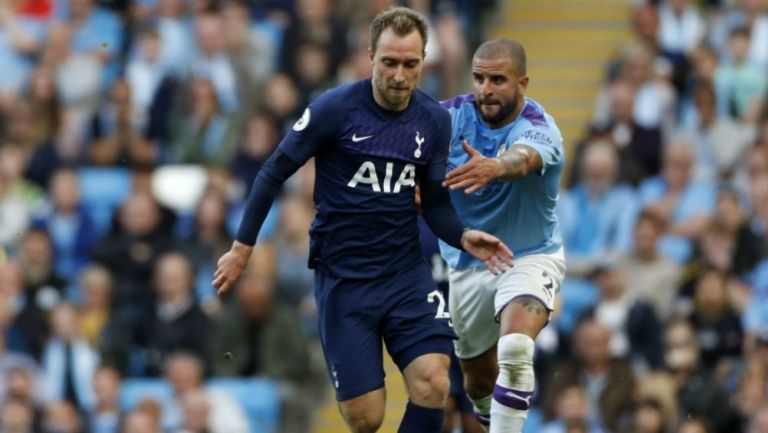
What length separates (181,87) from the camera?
16.6m

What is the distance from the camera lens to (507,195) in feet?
33.2

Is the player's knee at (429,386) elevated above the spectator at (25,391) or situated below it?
above

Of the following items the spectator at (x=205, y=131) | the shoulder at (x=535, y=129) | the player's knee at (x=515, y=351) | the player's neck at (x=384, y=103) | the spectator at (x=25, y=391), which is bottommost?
the spectator at (x=25, y=391)

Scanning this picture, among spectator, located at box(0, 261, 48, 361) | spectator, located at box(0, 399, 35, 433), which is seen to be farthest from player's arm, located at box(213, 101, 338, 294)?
spectator, located at box(0, 261, 48, 361)

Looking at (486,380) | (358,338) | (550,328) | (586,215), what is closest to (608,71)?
(586,215)

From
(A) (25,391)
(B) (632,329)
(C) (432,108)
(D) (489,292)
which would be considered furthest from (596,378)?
(C) (432,108)

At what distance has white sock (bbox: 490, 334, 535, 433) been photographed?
31.9 ft

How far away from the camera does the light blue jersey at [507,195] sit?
1004cm

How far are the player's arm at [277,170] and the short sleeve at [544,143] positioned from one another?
1036mm

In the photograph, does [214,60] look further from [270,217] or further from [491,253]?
[491,253]

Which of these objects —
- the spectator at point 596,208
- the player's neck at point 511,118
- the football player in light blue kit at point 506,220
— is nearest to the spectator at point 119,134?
the spectator at point 596,208

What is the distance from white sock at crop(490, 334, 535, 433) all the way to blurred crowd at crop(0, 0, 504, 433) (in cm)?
430

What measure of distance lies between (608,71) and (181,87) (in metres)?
3.74

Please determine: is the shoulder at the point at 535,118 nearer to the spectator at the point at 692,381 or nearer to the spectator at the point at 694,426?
the spectator at the point at 694,426
